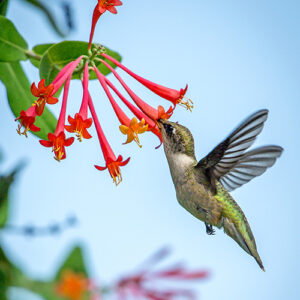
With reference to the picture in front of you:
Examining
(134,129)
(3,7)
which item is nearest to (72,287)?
(134,129)

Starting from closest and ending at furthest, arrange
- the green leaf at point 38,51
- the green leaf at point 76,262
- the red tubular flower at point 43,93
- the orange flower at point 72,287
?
the orange flower at point 72,287 → the red tubular flower at point 43,93 → the green leaf at point 76,262 → the green leaf at point 38,51

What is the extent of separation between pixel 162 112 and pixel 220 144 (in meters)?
0.44

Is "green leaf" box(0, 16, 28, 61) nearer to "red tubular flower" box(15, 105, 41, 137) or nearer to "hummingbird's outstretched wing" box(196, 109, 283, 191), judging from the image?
"red tubular flower" box(15, 105, 41, 137)

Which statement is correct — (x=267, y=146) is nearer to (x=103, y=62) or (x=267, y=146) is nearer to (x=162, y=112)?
(x=162, y=112)

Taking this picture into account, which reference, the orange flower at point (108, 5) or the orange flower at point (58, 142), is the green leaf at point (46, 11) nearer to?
the orange flower at point (108, 5)

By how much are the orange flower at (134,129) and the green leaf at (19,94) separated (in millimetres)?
646

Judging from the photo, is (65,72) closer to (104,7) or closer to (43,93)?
(43,93)

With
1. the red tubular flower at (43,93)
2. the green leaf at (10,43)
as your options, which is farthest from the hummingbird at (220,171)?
the green leaf at (10,43)

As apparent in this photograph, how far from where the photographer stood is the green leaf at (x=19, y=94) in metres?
3.45

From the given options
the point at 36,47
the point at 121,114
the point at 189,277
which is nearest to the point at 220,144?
the point at 121,114

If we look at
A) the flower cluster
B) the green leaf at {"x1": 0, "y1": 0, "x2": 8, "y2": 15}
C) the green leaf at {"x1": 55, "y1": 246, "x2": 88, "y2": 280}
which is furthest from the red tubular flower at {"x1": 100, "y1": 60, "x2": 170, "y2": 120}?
the green leaf at {"x1": 55, "y1": 246, "x2": 88, "y2": 280}

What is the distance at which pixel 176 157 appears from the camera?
3.43m

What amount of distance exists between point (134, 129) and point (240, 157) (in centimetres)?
77

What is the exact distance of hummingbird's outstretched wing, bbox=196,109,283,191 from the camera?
10.2 ft
